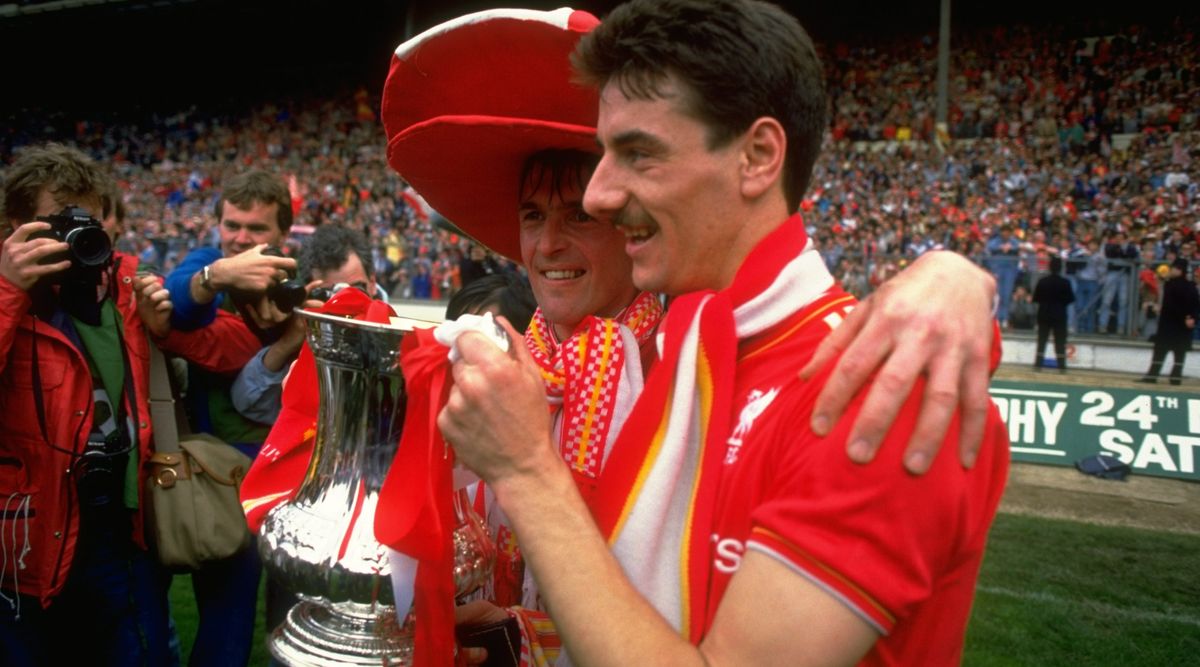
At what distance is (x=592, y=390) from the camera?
1390mm

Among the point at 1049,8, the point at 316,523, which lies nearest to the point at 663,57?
the point at 316,523

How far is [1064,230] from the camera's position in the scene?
44.9ft

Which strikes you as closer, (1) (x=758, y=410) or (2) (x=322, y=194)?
(1) (x=758, y=410)

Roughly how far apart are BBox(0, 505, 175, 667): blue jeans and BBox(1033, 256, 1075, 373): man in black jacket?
11.1 m

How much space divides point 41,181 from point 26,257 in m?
0.42

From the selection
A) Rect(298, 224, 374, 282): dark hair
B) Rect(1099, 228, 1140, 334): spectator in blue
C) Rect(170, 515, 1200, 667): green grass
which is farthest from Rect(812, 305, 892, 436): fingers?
Rect(1099, 228, 1140, 334): spectator in blue

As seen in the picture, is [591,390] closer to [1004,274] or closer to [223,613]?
[223,613]

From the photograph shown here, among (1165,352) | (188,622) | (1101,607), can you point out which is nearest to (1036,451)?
(1101,607)

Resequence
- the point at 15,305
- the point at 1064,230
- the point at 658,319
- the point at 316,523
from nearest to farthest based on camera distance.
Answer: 1. the point at 316,523
2. the point at 658,319
3. the point at 15,305
4. the point at 1064,230

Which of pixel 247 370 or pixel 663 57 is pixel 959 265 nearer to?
pixel 663 57

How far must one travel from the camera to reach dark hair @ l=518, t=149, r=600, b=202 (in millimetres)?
1791

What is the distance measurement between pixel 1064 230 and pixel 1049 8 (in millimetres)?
9396

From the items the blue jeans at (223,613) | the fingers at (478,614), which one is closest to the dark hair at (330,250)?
the blue jeans at (223,613)

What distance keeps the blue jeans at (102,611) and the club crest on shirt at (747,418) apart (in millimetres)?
2153
